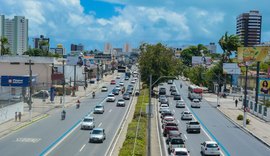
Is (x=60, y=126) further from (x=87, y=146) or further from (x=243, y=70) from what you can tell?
(x=243, y=70)

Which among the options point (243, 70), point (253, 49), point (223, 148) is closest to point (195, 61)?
point (243, 70)

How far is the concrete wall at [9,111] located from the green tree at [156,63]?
128 feet

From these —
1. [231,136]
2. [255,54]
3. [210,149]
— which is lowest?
[231,136]

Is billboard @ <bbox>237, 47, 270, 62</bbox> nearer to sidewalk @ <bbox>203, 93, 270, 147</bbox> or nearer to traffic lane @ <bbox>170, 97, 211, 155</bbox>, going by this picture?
sidewalk @ <bbox>203, 93, 270, 147</bbox>

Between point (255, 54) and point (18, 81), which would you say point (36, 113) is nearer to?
point (18, 81)

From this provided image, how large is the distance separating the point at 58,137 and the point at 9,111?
16003mm

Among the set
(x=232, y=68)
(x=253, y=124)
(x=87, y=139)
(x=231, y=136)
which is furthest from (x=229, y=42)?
(x=87, y=139)

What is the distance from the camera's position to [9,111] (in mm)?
58281

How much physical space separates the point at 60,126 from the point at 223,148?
2004 cm

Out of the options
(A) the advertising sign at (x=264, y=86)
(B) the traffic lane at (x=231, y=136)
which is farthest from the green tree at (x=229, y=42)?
(B) the traffic lane at (x=231, y=136)

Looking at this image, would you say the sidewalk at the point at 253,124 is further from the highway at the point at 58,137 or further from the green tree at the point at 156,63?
the green tree at the point at 156,63

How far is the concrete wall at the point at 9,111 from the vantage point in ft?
182

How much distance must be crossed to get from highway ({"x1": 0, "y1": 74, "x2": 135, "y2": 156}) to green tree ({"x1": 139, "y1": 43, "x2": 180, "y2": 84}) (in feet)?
103

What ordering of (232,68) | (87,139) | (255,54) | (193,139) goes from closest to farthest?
(87,139), (193,139), (255,54), (232,68)
